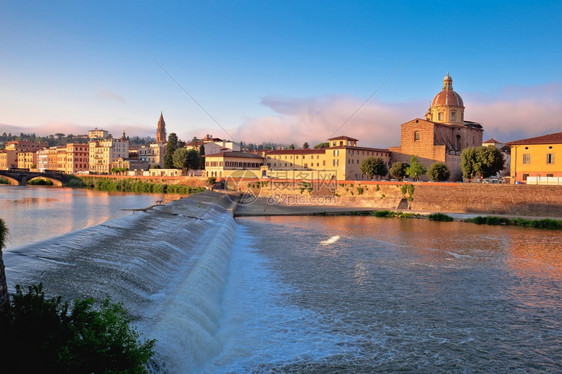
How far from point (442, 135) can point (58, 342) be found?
229 feet

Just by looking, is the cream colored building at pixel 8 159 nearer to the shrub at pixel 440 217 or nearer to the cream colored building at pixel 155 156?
the cream colored building at pixel 155 156

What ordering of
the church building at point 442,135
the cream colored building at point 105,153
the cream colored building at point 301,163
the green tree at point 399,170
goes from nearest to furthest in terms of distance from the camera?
the green tree at point 399,170 < the church building at point 442,135 < the cream colored building at point 301,163 < the cream colored building at point 105,153

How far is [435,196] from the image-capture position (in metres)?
46.0

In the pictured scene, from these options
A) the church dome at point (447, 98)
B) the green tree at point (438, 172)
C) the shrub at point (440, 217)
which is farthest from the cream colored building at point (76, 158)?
the shrub at point (440, 217)

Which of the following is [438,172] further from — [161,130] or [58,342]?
[161,130]

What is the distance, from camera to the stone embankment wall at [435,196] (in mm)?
39344

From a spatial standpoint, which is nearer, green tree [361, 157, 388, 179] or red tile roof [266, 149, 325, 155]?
green tree [361, 157, 388, 179]

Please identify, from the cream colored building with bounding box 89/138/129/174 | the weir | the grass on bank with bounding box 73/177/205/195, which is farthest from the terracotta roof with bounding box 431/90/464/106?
the cream colored building with bounding box 89/138/129/174

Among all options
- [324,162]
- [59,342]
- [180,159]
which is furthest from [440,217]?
[180,159]

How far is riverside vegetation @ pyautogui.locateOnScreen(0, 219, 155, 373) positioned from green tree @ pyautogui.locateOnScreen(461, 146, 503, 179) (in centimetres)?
4948

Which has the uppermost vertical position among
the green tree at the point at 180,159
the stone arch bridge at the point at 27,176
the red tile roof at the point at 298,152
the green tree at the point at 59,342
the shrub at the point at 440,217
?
the red tile roof at the point at 298,152

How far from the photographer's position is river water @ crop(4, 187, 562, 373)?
10.1 meters

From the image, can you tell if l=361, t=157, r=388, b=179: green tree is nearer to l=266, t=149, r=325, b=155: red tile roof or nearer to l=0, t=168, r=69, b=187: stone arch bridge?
l=266, t=149, r=325, b=155: red tile roof

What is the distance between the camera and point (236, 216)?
4078 centimetres
